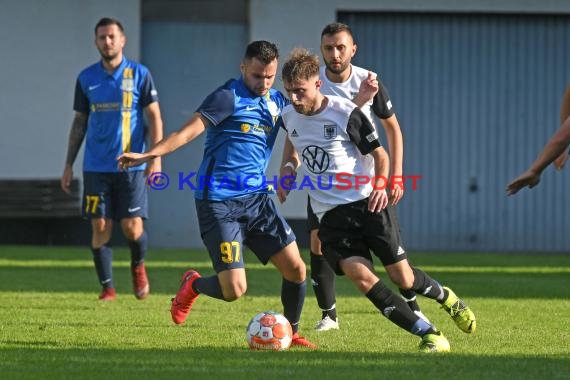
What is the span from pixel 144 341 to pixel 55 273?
671 cm

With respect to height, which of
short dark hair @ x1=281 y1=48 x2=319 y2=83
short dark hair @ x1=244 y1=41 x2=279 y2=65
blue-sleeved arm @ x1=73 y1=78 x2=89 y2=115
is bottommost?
blue-sleeved arm @ x1=73 y1=78 x2=89 y2=115

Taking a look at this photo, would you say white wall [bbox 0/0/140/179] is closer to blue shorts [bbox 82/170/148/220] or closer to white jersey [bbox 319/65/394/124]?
blue shorts [bbox 82/170/148/220]

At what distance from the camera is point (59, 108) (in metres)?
21.7

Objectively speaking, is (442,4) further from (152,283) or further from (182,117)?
(152,283)

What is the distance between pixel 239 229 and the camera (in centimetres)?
799

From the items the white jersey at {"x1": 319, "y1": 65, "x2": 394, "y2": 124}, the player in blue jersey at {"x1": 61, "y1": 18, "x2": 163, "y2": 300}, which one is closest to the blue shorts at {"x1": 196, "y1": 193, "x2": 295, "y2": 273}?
the white jersey at {"x1": 319, "y1": 65, "x2": 394, "y2": 124}

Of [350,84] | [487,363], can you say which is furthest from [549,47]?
[487,363]

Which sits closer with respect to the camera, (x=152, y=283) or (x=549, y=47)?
(x=152, y=283)

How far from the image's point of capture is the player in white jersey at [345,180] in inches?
295

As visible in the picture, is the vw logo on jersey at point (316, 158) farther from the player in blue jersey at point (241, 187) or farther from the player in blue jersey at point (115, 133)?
the player in blue jersey at point (115, 133)

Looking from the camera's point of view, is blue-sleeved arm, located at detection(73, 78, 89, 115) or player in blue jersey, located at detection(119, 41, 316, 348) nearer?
player in blue jersey, located at detection(119, 41, 316, 348)

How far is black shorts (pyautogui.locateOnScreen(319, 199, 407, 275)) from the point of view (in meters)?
7.60

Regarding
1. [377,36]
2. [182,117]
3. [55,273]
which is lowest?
[55,273]

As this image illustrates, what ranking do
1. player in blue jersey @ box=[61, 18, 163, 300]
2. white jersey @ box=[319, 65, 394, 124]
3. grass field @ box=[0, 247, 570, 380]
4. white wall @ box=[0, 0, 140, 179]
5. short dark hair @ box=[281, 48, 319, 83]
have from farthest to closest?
1. white wall @ box=[0, 0, 140, 179]
2. player in blue jersey @ box=[61, 18, 163, 300]
3. white jersey @ box=[319, 65, 394, 124]
4. short dark hair @ box=[281, 48, 319, 83]
5. grass field @ box=[0, 247, 570, 380]
